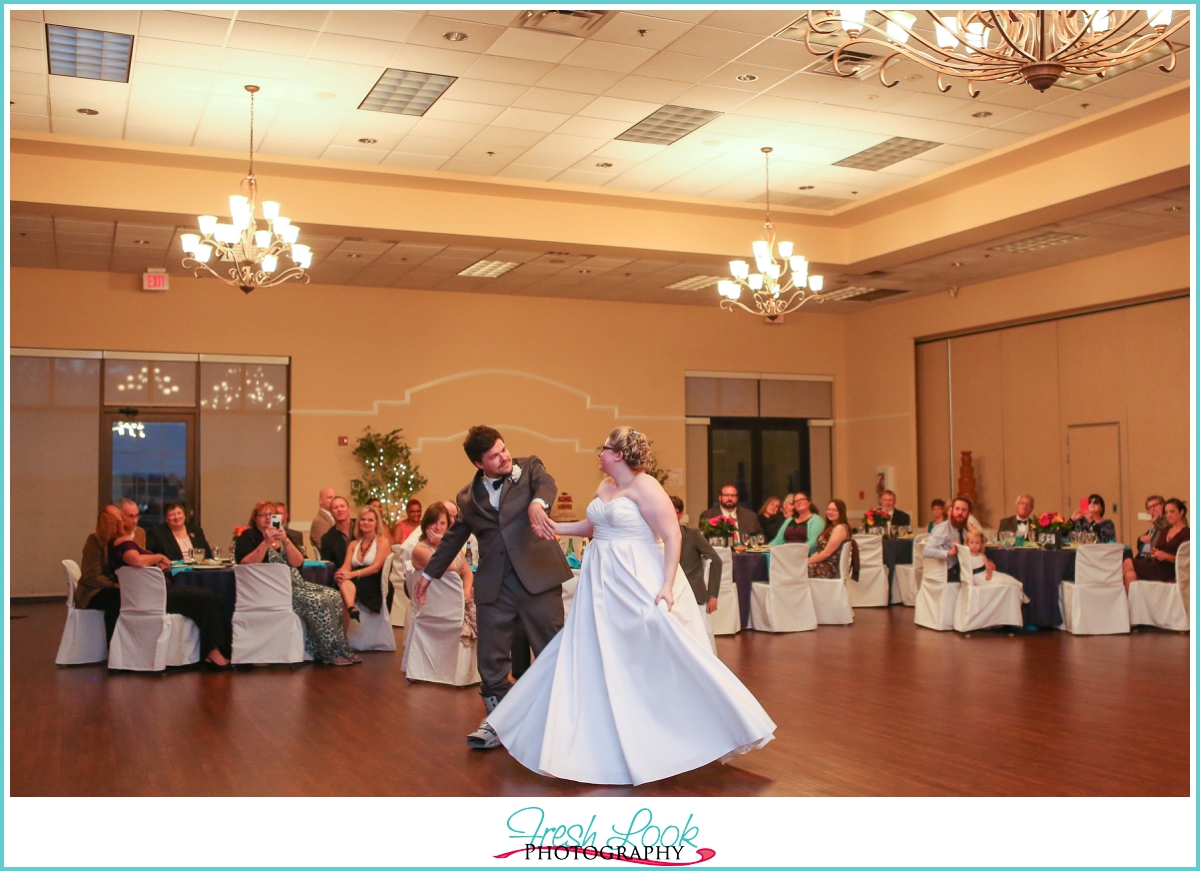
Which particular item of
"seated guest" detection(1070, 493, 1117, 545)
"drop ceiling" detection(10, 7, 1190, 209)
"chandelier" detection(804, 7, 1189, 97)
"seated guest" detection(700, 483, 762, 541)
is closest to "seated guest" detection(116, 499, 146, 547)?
"drop ceiling" detection(10, 7, 1190, 209)

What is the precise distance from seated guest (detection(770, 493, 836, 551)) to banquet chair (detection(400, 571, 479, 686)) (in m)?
4.17

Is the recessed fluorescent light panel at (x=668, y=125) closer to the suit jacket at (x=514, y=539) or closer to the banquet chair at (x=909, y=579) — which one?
the suit jacket at (x=514, y=539)

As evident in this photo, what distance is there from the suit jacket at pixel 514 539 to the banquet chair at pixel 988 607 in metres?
5.17

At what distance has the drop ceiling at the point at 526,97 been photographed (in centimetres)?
716

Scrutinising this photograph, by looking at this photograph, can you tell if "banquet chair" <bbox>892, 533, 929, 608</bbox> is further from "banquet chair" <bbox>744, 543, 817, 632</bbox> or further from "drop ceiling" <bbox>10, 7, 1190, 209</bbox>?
"drop ceiling" <bbox>10, 7, 1190, 209</bbox>

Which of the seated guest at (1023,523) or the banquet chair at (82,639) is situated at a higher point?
the seated guest at (1023,523)

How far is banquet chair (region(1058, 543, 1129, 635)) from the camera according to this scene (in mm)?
9359

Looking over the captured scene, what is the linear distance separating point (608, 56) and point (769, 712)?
4.51 metres

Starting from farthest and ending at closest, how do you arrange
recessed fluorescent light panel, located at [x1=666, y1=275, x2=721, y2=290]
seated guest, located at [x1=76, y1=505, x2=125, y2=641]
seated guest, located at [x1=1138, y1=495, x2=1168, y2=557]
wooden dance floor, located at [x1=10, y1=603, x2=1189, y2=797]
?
recessed fluorescent light panel, located at [x1=666, y1=275, x2=721, y2=290] → seated guest, located at [x1=1138, y1=495, x2=1168, y2=557] → seated guest, located at [x1=76, y1=505, x2=125, y2=641] → wooden dance floor, located at [x1=10, y1=603, x2=1189, y2=797]

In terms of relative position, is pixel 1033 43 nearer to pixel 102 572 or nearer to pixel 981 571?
pixel 981 571

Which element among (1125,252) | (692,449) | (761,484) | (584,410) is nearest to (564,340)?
(584,410)

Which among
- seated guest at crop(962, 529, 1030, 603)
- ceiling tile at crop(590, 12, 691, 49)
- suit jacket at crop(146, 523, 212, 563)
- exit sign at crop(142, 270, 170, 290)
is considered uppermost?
ceiling tile at crop(590, 12, 691, 49)

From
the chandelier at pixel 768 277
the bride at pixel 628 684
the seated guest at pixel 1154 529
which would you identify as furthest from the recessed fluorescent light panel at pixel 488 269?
the bride at pixel 628 684

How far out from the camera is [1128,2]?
431 centimetres
